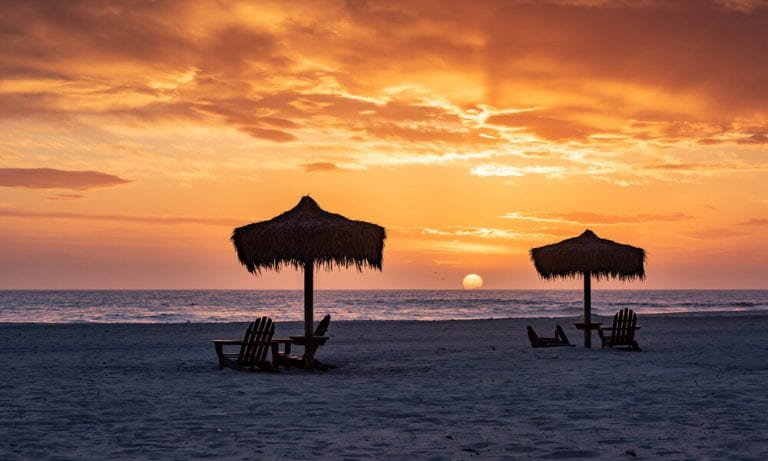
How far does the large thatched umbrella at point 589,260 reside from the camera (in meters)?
18.1

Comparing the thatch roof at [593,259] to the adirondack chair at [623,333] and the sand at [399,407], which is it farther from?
the sand at [399,407]

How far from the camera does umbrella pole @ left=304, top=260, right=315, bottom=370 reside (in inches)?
521

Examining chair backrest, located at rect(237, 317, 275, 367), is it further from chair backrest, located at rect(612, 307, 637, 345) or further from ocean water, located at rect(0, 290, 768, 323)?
ocean water, located at rect(0, 290, 768, 323)

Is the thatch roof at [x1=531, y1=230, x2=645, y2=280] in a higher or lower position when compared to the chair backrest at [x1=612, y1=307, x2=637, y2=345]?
higher

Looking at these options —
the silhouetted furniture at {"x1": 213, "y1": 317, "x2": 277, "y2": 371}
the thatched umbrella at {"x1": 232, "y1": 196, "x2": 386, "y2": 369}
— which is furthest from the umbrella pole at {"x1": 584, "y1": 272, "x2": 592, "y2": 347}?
the silhouetted furniture at {"x1": 213, "y1": 317, "x2": 277, "y2": 371}

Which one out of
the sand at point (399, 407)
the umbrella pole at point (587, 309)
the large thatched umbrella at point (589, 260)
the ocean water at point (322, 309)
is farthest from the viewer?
the ocean water at point (322, 309)

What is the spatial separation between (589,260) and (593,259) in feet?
0.32

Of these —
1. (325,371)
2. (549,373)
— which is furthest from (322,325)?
(549,373)

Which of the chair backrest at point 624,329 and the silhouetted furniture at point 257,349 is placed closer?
the silhouetted furniture at point 257,349

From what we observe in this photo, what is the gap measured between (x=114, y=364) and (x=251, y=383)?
4.60 metres

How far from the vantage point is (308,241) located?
12938 millimetres

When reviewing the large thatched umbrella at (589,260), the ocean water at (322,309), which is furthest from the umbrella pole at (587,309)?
→ the ocean water at (322,309)

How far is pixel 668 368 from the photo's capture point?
42.8 ft

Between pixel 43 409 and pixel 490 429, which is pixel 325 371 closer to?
pixel 43 409
